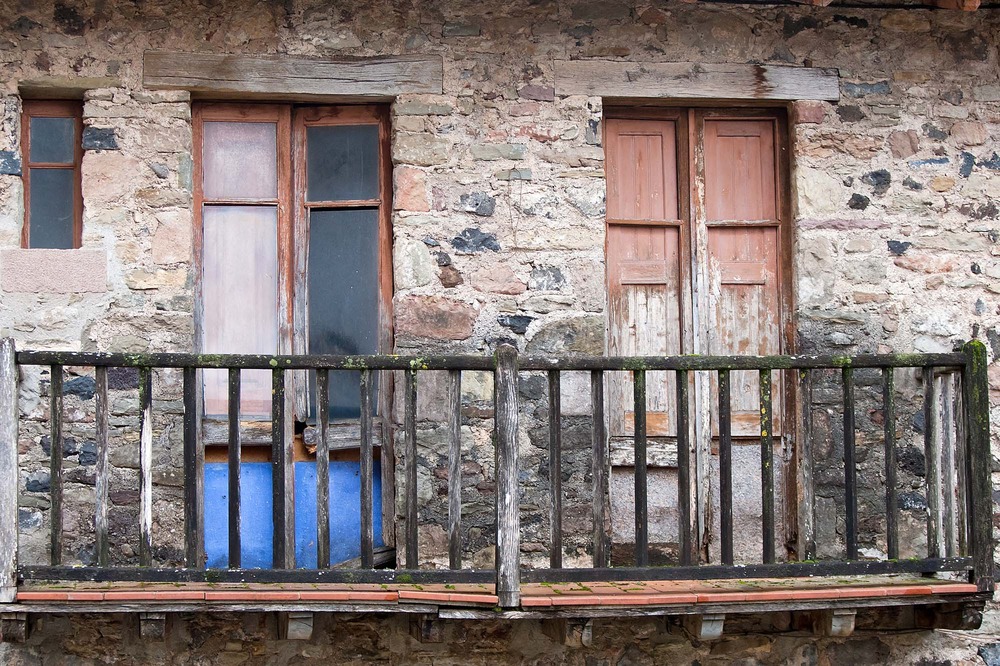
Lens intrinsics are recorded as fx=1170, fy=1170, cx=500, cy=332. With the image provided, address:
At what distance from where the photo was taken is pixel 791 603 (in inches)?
178

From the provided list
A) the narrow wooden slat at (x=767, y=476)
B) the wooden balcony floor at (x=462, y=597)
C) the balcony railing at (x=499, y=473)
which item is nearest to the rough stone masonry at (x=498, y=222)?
the wooden balcony floor at (x=462, y=597)

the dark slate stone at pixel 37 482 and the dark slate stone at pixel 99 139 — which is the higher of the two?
the dark slate stone at pixel 99 139

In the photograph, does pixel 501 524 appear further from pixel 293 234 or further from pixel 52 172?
pixel 52 172

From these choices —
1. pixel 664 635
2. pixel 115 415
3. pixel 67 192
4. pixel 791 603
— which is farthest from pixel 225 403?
pixel 791 603

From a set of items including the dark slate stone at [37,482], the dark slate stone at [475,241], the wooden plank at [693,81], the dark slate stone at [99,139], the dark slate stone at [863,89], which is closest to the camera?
the dark slate stone at [37,482]

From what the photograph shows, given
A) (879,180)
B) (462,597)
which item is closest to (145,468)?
(462,597)

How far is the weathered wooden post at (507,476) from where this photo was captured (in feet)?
14.3

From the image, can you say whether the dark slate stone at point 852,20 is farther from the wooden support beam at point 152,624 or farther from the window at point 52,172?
the wooden support beam at point 152,624

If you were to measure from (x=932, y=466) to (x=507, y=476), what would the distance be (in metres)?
1.73

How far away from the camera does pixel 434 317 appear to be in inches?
205

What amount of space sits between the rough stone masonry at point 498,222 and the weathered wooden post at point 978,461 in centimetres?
65

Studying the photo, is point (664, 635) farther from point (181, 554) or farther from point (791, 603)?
point (181, 554)

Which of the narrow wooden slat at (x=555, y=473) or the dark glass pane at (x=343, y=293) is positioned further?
the dark glass pane at (x=343, y=293)

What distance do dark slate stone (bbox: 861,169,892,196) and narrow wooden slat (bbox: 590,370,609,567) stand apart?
185cm
